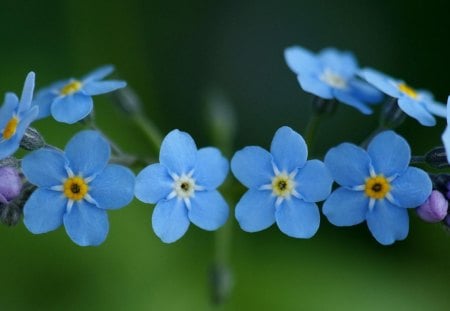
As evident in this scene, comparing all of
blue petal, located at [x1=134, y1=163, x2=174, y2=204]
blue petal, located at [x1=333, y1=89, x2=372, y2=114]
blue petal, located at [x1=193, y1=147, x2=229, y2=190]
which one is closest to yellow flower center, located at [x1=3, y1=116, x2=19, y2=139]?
blue petal, located at [x1=134, y1=163, x2=174, y2=204]

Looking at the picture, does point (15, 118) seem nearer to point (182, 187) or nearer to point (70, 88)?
point (70, 88)

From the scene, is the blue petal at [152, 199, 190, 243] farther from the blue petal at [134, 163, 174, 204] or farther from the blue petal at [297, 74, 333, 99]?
the blue petal at [297, 74, 333, 99]

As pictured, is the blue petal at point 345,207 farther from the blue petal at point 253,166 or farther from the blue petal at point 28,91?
the blue petal at point 28,91

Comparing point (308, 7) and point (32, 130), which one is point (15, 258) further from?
point (308, 7)

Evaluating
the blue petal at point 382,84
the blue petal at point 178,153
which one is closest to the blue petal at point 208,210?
the blue petal at point 178,153

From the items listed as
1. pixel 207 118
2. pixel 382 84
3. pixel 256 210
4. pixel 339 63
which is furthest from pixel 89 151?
pixel 207 118
